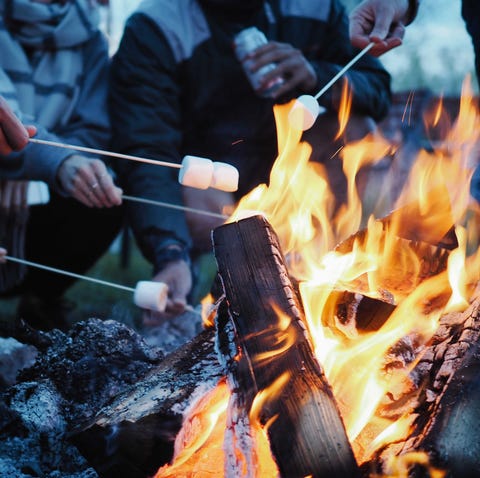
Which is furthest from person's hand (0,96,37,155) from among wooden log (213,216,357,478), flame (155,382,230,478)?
flame (155,382,230,478)

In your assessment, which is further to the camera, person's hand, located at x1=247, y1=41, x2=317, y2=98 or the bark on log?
person's hand, located at x1=247, y1=41, x2=317, y2=98

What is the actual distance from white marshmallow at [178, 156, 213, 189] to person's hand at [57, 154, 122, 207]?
31.8 inches

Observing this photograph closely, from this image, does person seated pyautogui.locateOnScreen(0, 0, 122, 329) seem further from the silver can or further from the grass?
the silver can

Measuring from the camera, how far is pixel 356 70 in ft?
11.5

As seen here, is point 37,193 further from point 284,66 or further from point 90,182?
point 284,66

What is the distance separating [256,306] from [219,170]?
68 cm

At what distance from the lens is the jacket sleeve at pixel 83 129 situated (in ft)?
9.00

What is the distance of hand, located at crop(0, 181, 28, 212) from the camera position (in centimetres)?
286

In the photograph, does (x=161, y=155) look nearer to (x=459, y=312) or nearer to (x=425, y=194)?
(x=425, y=194)

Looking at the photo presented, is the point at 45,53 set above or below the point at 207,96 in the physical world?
above

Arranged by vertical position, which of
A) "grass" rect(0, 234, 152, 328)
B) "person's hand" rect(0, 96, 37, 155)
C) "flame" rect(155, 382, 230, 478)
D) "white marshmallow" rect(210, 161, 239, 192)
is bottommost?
"grass" rect(0, 234, 152, 328)

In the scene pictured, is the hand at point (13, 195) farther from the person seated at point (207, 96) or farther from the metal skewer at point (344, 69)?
the metal skewer at point (344, 69)

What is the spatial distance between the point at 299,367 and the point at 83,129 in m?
2.34

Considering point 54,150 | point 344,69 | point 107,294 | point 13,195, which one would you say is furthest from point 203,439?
point 107,294
